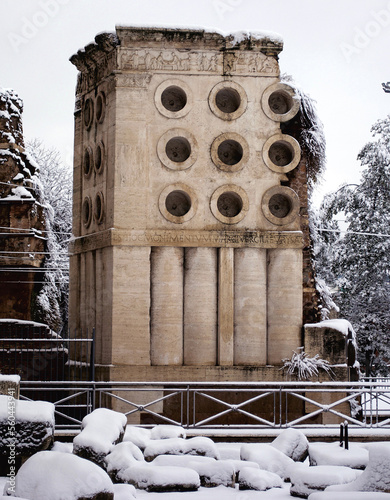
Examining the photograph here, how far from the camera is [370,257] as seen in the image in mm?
28891

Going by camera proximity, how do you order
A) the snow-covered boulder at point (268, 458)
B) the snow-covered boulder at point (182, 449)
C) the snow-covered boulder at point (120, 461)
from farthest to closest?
the snow-covered boulder at point (182, 449) → the snow-covered boulder at point (268, 458) → the snow-covered boulder at point (120, 461)

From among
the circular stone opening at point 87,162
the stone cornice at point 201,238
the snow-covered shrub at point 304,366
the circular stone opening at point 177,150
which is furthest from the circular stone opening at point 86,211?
the snow-covered shrub at point 304,366

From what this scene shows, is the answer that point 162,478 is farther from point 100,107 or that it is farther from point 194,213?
point 100,107

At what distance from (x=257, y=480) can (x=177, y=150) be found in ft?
32.3

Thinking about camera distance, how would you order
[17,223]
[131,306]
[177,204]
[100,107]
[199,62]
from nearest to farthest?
1. [131,306]
2. [199,62]
3. [177,204]
4. [100,107]
5. [17,223]

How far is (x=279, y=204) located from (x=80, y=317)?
18.1 feet

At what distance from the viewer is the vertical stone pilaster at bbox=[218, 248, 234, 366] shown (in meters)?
17.7

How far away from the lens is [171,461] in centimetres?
1109

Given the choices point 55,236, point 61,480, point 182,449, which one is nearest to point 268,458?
point 182,449

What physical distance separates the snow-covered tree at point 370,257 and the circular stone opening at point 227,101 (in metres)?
11.0

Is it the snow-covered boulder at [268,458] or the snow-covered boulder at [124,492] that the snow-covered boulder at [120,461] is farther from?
the snow-covered boulder at [268,458]

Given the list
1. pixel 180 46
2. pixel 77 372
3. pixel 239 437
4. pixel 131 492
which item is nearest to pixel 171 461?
pixel 131 492

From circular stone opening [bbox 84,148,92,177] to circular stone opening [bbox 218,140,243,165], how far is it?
10.5ft

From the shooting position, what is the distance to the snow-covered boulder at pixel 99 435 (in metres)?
10.5
